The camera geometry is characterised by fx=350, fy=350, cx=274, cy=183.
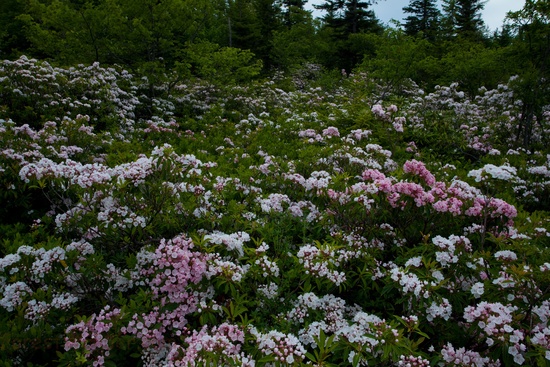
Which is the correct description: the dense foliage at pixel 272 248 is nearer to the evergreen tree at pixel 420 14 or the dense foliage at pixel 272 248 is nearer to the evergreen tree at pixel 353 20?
the evergreen tree at pixel 353 20

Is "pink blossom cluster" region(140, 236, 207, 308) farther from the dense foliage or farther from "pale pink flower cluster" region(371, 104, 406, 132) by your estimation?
"pale pink flower cluster" region(371, 104, 406, 132)

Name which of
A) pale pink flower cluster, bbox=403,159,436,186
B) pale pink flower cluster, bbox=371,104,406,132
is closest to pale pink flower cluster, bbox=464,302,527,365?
pale pink flower cluster, bbox=403,159,436,186

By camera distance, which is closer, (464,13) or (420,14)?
(464,13)

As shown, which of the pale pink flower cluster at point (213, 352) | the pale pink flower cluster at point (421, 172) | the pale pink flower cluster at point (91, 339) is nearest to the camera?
the pale pink flower cluster at point (213, 352)

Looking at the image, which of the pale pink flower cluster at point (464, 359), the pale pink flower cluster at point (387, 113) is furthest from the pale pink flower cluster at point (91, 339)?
the pale pink flower cluster at point (387, 113)

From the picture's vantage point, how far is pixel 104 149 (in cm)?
770

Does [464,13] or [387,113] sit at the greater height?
[464,13]

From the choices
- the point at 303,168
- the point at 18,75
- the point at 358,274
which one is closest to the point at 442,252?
the point at 358,274

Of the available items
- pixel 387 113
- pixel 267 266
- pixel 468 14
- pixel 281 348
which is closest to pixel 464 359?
pixel 281 348

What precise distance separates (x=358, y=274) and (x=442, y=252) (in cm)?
Result: 80

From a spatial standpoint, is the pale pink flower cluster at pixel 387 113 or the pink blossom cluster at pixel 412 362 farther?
the pale pink flower cluster at pixel 387 113

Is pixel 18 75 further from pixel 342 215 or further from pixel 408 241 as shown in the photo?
pixel 408 241

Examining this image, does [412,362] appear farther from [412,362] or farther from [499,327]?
[499,327]

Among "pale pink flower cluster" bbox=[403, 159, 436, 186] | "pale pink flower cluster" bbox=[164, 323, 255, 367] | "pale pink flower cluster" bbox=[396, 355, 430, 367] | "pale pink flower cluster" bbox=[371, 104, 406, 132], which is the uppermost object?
"pale pink flower cluster" bbox=[371, 104, 406, 132]
